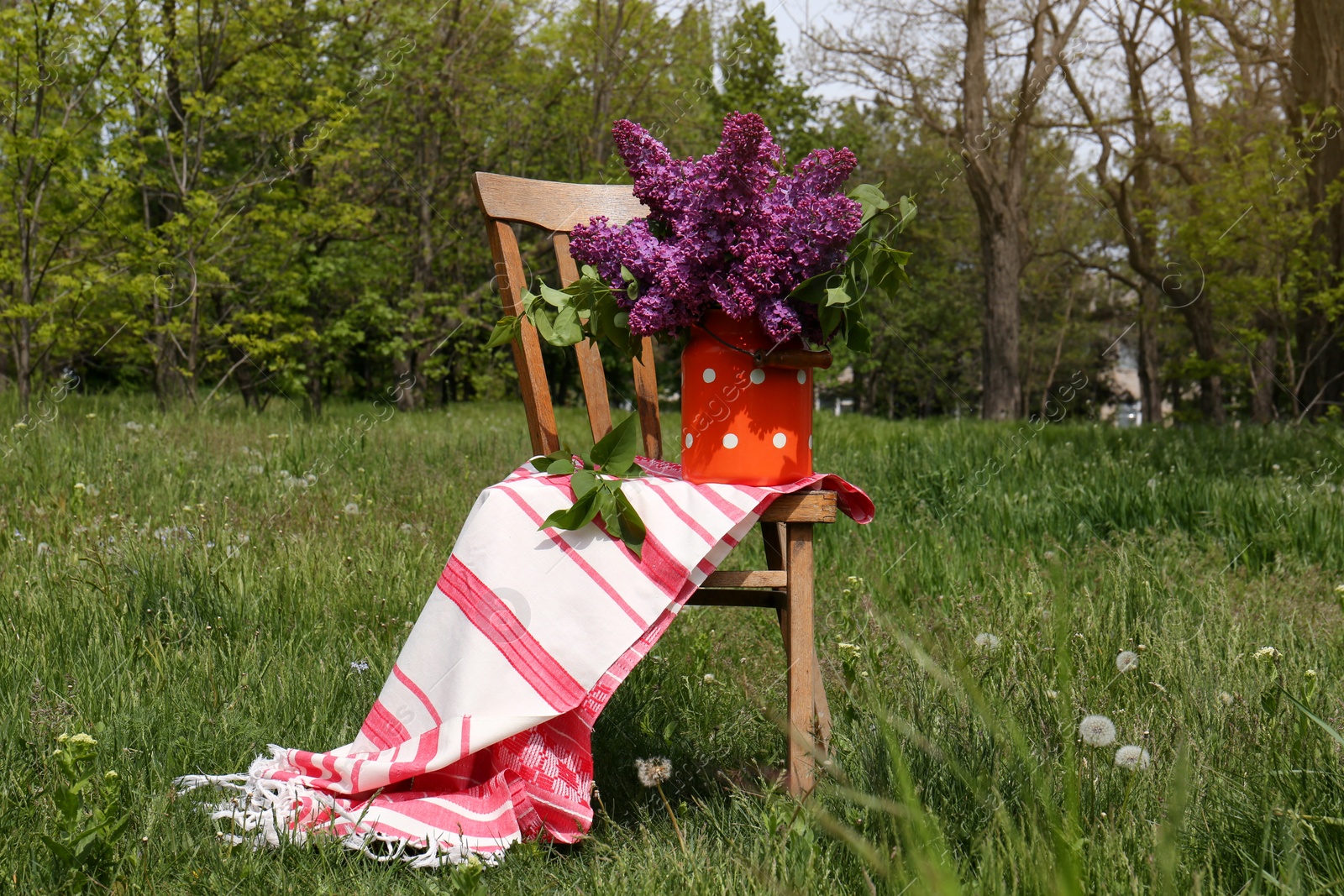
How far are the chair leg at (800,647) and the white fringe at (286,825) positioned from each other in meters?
0.57

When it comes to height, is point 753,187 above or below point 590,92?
below

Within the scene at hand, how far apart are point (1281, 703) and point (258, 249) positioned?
29.0 feet

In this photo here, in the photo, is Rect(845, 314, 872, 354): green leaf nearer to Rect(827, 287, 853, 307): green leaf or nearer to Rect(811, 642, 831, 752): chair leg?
Rect(827, 287, 853, 307): green leaf

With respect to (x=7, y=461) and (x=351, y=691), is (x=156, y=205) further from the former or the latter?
(x=351, y=691)

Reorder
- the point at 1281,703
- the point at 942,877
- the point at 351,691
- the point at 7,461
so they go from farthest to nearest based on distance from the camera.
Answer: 1. the point at 7,461
2. the point at 351,691
3. the point at 1281,703
4. the point at 942,877

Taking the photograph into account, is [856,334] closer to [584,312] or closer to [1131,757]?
[584,312]

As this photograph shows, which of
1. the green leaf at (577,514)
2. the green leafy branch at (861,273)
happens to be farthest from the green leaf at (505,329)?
the green leafy branch at (861,273)

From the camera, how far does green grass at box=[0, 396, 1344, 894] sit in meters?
1.51

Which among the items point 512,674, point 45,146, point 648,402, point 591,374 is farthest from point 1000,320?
point 512,674

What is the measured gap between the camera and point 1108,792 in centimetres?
172

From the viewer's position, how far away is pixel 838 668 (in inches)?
105

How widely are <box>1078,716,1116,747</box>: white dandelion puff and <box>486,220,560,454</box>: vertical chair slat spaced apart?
122cm

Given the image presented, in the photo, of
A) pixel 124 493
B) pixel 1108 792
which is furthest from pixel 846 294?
pixel 124 493

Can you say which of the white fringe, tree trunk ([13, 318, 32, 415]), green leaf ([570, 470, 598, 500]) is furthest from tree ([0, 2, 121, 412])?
green leaf ([570, 470, 598, 500])
